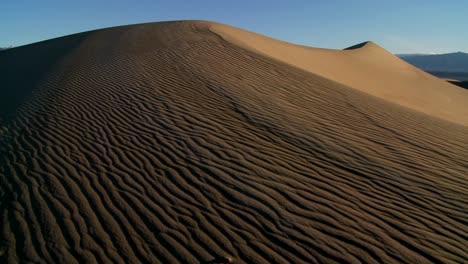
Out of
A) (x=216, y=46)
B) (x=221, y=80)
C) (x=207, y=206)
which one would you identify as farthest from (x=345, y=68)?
(x=207, y=206)

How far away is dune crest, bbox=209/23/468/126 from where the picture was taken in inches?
669

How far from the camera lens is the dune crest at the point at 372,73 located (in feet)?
55.8

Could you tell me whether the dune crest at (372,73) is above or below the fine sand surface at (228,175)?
above

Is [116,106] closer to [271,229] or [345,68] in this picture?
[271,229]

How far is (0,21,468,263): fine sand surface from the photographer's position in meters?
3.82

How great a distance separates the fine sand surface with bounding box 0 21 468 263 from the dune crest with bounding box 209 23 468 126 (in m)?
6.95

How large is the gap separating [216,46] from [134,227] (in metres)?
9.84

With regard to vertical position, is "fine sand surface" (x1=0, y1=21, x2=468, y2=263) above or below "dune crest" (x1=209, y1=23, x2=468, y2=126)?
below

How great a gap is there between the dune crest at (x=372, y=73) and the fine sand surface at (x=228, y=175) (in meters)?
6.95

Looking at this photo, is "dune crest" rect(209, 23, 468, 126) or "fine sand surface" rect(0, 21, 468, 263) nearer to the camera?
"fine sand surface" rect(0, 21, 468, 263)

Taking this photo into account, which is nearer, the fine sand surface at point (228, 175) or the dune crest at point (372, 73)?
the fine sand surface at point (228, 175)

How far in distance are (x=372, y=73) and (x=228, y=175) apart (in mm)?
20164

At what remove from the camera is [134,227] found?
418cm

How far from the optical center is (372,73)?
899 inches
